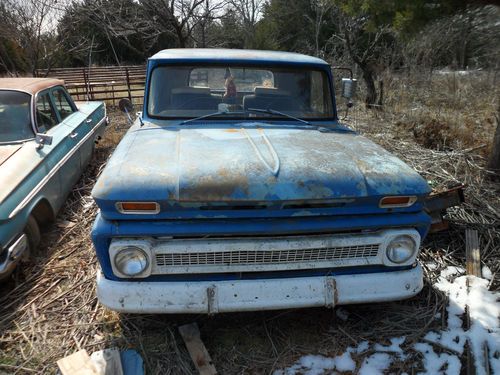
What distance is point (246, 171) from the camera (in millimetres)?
2281

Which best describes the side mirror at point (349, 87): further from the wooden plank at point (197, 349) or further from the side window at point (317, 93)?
the wooden plank at point (197, 349)

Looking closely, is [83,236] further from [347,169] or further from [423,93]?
[423,93]

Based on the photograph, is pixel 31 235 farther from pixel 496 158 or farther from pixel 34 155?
pixel 496 158

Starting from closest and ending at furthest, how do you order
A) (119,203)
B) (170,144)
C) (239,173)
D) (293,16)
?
(119,203), (239,173), (170,144), (293,16)

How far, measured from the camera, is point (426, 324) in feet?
9.24

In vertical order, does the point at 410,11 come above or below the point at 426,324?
above

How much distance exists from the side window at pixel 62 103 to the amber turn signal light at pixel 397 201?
14.0 feet

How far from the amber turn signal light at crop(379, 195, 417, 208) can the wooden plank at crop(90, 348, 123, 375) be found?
183cm

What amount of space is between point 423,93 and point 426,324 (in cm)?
912

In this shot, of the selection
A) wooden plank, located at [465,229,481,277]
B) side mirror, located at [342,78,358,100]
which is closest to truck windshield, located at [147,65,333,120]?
side mirror, located at [342,78,358,100]

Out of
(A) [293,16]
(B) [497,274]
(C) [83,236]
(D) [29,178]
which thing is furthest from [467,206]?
(A) [293,16]

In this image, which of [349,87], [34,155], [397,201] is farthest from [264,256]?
[34,155]

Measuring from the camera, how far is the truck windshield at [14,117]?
3.99 m

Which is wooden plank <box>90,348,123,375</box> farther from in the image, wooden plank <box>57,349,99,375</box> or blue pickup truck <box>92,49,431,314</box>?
blue pickup truck <box>92,49,431,314</box>
